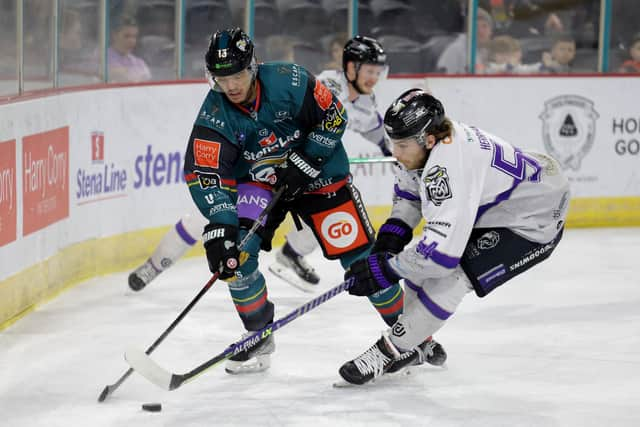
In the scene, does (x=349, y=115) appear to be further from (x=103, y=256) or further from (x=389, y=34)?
(x=389, y=34)

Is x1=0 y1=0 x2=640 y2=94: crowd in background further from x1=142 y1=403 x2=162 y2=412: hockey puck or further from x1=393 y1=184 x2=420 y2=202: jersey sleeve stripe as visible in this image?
x1=142 y1=403 x2=162 y2=412: hockey puck

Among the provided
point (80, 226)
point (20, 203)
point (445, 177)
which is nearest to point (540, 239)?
point (445, 177)

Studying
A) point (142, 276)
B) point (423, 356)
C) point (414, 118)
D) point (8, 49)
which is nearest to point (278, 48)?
point (142, 276)

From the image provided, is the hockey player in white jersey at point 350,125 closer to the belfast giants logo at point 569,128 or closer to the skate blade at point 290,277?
the skate blade at point 290,277

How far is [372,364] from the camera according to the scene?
358cm

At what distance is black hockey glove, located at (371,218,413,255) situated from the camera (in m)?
3.55

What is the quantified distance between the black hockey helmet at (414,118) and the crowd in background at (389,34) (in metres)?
2.85

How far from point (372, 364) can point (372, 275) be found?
40 cm

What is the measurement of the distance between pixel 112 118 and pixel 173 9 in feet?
4.14

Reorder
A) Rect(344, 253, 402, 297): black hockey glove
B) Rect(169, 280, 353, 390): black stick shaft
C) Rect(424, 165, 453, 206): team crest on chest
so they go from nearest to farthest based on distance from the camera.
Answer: Rect(424, 165, 453, 206): team crest on chest < Rect(344, 253, 402, 297): black hockey glove < Rect(169, 280, 353, 390): black stick shaft

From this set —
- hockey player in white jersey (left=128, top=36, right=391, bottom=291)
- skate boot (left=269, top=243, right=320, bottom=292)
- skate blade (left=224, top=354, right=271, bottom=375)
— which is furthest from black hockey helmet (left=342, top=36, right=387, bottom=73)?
skate blade (left=224, top=354, right=271, bottom=375)

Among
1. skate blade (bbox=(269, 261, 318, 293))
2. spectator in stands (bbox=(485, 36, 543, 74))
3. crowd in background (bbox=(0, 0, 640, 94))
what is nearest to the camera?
skate blade (bbox=(269, 261, 318, 293))

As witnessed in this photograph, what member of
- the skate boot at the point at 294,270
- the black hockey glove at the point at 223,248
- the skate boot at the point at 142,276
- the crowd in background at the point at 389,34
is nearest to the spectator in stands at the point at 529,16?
the crowd in background at the point at 389,34

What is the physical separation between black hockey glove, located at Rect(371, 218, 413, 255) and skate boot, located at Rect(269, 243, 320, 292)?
5.93ft
